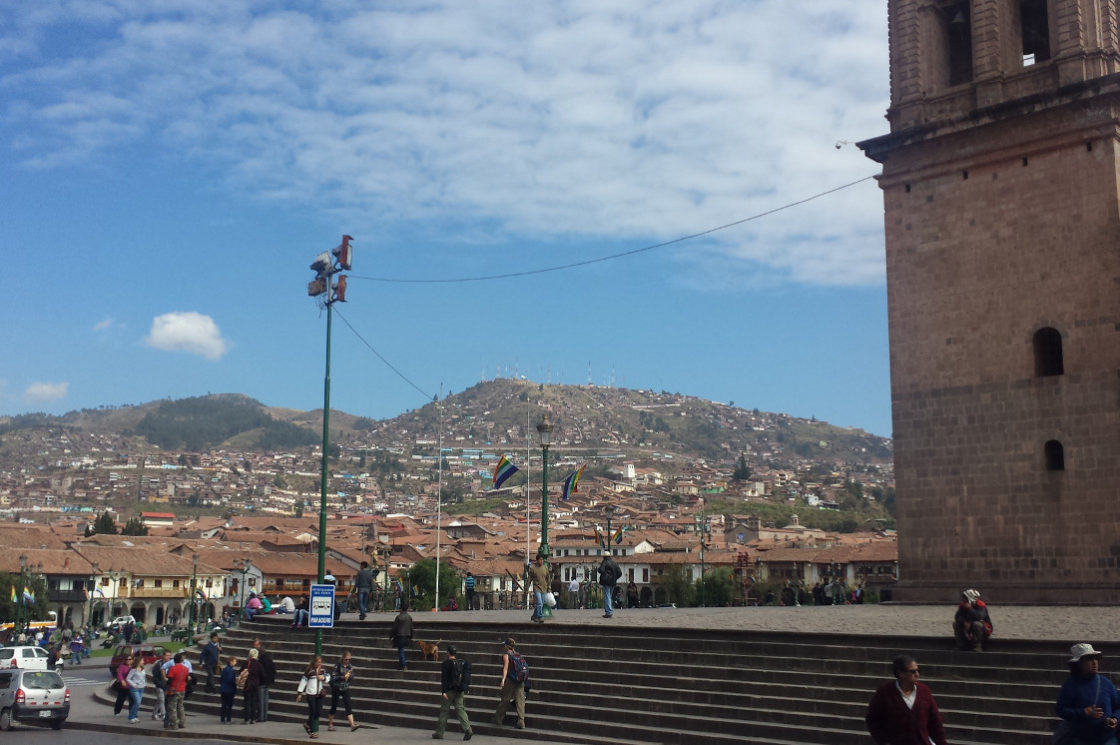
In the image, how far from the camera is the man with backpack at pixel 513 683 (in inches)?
579

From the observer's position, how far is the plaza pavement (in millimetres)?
14297

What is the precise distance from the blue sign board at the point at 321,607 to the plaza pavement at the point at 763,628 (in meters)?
1.55

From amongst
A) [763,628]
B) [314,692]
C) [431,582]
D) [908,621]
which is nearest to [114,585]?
[431,582]

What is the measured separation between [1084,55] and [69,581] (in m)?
76.2

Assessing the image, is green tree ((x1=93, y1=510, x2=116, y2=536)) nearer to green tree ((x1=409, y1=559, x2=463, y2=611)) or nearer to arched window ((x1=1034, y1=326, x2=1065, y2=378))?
green tree ((x1=409, y1=559, x2=463, y2=611))

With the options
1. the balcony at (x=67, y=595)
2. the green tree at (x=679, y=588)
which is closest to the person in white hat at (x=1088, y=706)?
the green tree at (x=679, y=588)

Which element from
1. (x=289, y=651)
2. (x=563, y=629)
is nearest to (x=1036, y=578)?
(x=563, y=629)

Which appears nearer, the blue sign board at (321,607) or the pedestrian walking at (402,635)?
the blue sign board at (321,607)

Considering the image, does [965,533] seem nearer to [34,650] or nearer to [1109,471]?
[1109,471]

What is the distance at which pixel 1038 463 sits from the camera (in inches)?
767

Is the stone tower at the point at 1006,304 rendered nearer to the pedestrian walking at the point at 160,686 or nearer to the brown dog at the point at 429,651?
the brown dog at the point at 429,651

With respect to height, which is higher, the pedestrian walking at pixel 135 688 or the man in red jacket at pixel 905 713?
the man in red jacket at pixel 905 713

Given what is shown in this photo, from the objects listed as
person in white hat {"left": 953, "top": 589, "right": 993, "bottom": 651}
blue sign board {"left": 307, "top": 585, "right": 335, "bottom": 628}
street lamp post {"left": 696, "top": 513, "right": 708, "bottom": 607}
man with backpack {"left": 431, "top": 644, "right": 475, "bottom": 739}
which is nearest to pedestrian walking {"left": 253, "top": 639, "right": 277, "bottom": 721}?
blue sign board {"left": 307, "top": 585, "right": 335, "bottom": 628}

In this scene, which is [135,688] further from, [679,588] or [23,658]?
[679,588]
